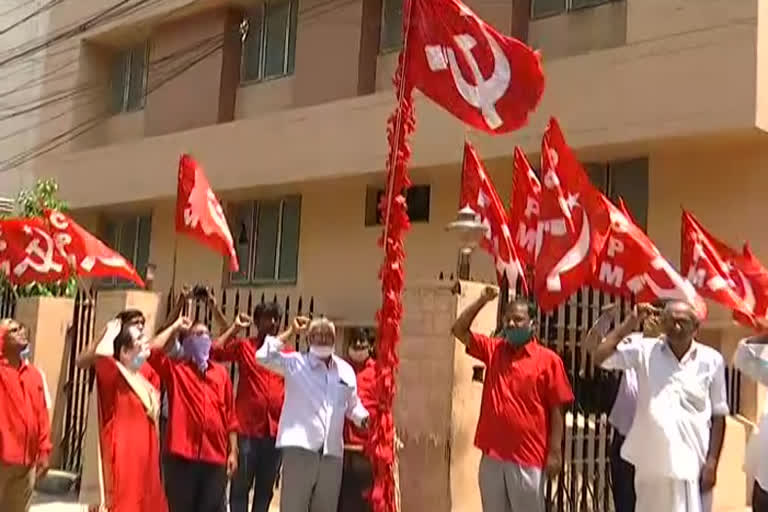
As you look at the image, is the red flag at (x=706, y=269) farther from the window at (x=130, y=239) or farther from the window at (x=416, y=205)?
the window at (x=130, y=239)

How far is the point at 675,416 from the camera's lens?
17.9ft

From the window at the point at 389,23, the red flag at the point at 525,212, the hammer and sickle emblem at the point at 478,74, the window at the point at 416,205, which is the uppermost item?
the window at the point at 389,23

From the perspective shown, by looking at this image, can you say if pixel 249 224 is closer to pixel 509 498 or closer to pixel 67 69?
pixel 67 69

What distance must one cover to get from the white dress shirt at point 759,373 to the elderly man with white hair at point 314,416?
229cm

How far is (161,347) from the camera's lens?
6602 millimetres

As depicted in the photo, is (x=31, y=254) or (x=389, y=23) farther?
(x=389, y=23)

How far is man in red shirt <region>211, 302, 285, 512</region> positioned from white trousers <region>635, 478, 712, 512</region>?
3.13 m

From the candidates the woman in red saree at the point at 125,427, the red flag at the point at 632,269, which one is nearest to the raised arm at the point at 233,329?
the woman in red saree at the point at 125,427

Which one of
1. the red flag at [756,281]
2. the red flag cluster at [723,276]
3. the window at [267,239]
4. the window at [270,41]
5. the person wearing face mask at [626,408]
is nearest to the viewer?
the person wearing face mask at [626,408]

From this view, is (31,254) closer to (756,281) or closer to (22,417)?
(22,417)

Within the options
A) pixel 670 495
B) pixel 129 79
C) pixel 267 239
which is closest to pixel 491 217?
pixel 670 495

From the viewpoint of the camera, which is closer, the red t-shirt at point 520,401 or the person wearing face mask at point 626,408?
the person wearing face mask at point 626,408

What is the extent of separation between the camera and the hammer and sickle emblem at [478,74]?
599 centimetres

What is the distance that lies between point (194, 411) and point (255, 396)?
1.04 meters
